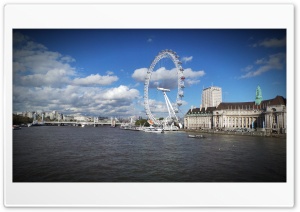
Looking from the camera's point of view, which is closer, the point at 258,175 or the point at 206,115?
the point at 258,175

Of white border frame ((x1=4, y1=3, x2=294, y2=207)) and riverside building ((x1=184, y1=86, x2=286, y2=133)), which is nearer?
white border frame ((x1=4, y1=3, x2=294, y2=207))

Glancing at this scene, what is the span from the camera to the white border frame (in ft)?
16.7
